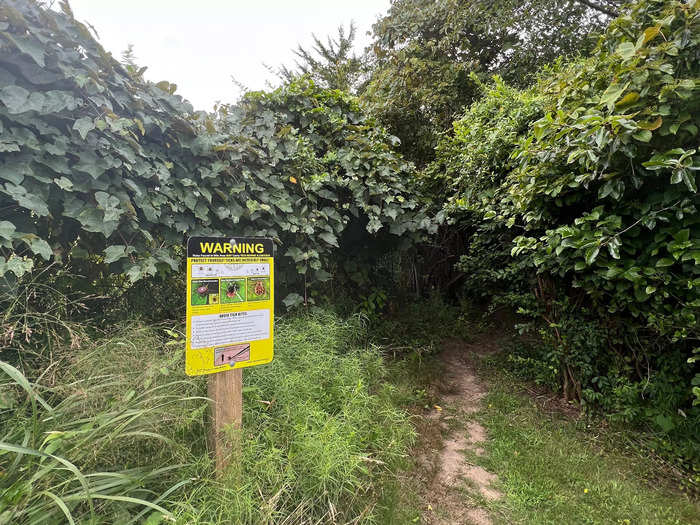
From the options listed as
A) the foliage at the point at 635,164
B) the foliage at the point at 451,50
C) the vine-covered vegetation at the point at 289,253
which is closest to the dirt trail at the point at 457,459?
the vine-covered vegetation at the point at 289,253

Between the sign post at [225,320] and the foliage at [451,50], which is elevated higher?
the foliage at [451,50]

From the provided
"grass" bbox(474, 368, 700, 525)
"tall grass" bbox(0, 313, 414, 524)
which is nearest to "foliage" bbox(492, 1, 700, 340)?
"grass" bbox(474, 368, 700, 525)

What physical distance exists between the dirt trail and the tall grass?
0.98ft

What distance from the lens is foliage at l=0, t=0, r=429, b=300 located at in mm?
1830

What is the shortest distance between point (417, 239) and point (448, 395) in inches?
70.4

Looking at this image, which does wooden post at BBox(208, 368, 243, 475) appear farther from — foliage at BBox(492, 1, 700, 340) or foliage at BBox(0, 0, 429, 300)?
foliage at BBox(492, 1, 700, 340)

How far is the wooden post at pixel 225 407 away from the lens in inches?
62.5

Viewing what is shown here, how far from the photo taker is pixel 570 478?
7.29ft

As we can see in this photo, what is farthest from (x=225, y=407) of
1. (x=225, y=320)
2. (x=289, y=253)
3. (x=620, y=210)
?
(x=620, y=210)

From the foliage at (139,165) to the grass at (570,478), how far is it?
2.26 m

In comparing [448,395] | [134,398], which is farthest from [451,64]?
[134,398]

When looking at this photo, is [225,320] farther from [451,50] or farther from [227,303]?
[451,50]

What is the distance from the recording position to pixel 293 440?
1.83 m

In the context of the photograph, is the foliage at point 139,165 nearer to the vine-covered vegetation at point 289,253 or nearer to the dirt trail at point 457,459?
the vine-covered vegetation at point 289,253
